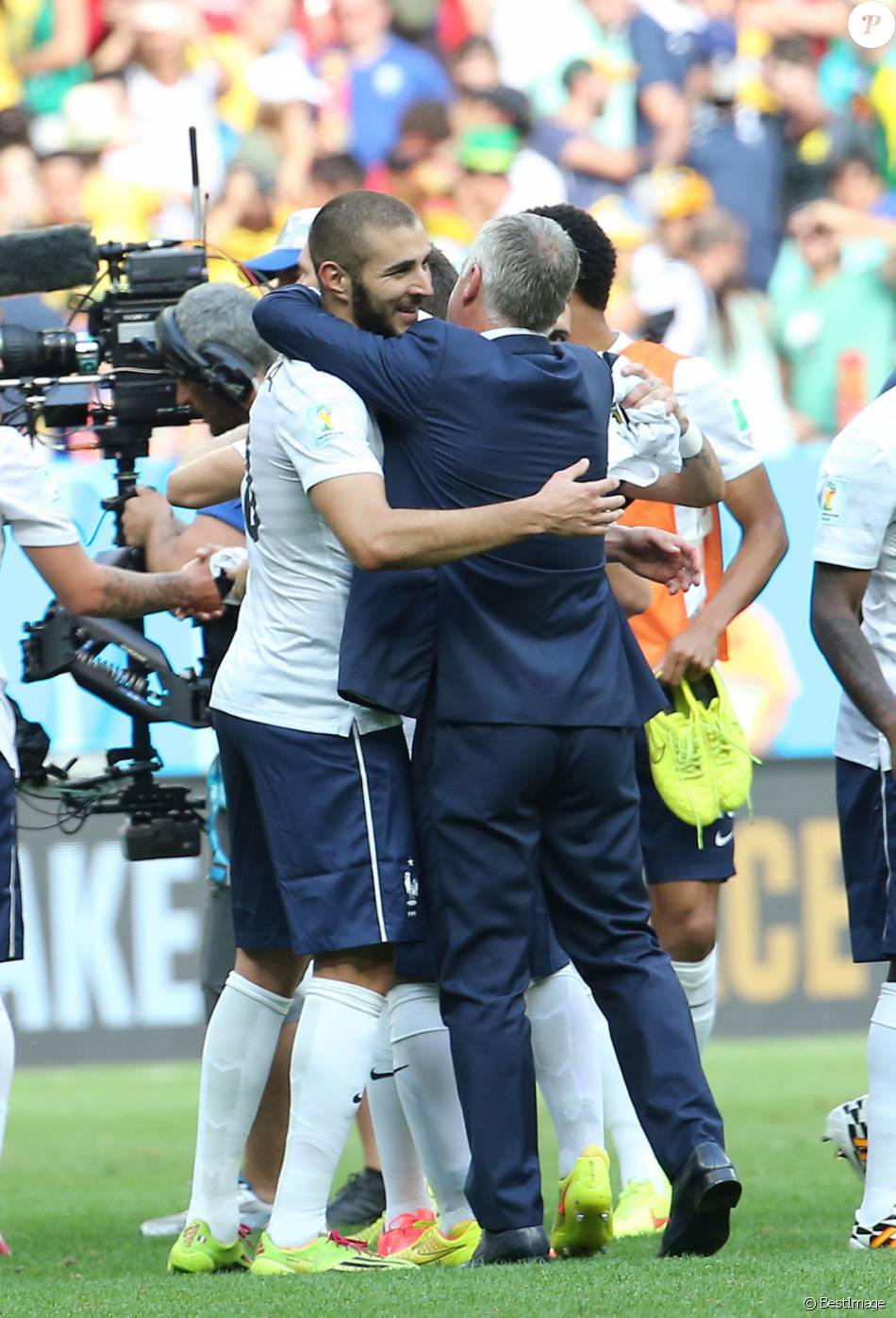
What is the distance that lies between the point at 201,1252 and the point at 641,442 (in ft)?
5.75

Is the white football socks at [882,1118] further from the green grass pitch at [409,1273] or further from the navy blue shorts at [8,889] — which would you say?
the navy blue shorts at [8,889]

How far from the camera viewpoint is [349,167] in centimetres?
1159

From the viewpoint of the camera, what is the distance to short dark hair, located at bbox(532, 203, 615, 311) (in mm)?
4633

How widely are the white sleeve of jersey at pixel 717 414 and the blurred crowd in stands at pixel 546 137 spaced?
6372 mm

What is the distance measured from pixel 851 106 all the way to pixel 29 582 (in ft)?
19.5

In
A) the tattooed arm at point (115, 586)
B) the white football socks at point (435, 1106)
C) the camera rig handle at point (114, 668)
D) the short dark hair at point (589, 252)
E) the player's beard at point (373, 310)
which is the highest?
the short dark hair at point (589, 252)

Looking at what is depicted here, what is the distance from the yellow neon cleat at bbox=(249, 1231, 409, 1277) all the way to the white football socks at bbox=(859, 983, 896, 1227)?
34.8 inches

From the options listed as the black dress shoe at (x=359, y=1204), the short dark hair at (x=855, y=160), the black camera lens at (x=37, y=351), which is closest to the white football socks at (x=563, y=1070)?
the black dress shoe at (x=359, y=1204)

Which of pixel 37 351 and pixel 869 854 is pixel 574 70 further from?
pixel 869 854

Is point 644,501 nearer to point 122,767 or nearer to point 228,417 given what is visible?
point 228,417

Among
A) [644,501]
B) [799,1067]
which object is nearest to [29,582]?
[799,1067]

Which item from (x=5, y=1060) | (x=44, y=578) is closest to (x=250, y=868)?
(x=5, y=1060)

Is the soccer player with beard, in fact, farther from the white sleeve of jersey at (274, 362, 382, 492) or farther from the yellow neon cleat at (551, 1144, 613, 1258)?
the yellow neon cleat at (551, 1144, 613, 1258)

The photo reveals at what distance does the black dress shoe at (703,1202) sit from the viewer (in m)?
3.43
